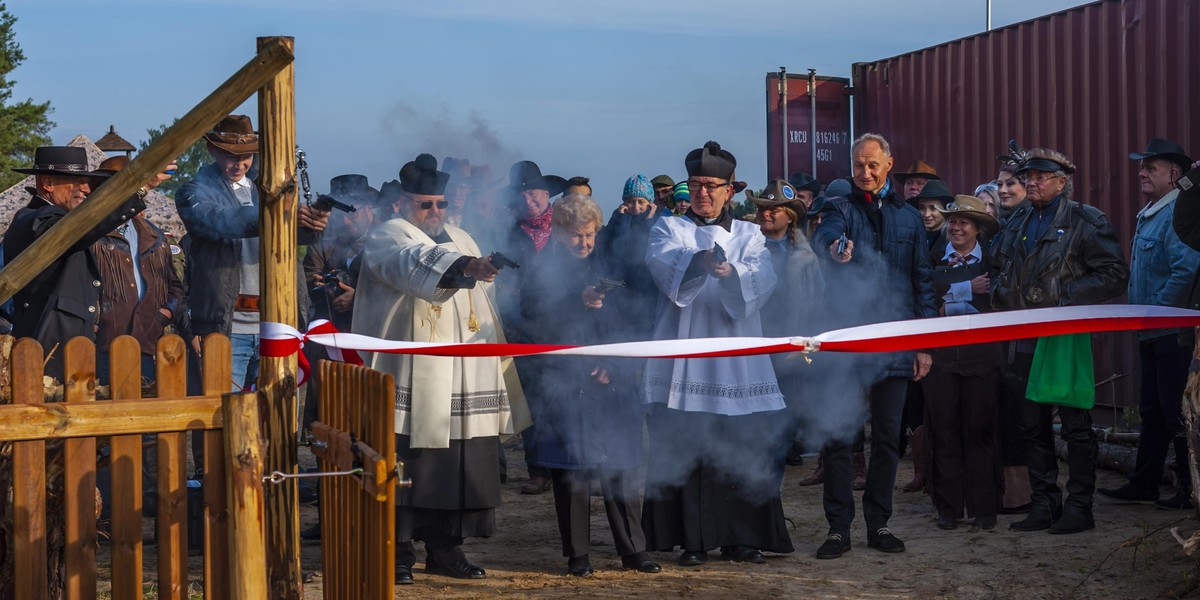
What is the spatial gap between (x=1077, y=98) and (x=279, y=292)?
834 centimetres

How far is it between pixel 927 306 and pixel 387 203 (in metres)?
2.89

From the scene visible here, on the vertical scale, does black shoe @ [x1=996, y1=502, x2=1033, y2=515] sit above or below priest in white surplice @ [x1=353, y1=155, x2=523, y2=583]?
below

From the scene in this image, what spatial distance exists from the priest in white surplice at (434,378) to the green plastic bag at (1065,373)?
9.23ft

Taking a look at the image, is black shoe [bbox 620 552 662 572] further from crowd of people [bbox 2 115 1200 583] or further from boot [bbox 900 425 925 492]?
boot [bbox 900 425 925 492]

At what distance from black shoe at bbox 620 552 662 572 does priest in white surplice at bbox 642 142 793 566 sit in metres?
0.10

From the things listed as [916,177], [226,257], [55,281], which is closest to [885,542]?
[226,257]

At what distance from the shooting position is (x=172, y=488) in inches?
157

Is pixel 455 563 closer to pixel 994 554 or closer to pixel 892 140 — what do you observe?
pixel 994 554

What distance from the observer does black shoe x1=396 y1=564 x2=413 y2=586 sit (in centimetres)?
570

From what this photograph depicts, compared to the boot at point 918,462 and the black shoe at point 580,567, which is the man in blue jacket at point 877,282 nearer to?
the black shoe at point 580,567

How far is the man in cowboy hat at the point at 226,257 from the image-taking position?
655 centimetres

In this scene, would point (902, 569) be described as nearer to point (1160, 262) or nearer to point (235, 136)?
point (1160, 262)

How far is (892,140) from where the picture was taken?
12.8 metres

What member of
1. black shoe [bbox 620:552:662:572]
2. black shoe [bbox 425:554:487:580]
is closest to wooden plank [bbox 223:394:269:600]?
black shoe [bbox 425:554:487:580]
